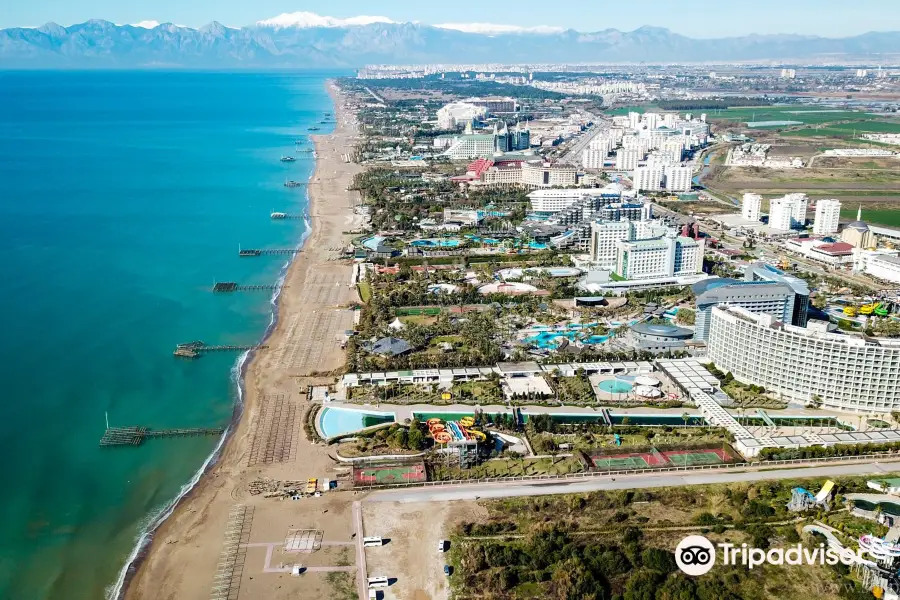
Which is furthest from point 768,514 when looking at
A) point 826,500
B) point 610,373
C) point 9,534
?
point 9,534

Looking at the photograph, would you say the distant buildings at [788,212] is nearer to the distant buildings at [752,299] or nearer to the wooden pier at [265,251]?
the distant buildings at [752,299]

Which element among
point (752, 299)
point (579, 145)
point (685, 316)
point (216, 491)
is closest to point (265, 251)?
point (685, 316)

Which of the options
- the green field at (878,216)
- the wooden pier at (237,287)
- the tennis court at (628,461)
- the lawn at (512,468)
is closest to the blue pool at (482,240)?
the wooden pier at (237,287)

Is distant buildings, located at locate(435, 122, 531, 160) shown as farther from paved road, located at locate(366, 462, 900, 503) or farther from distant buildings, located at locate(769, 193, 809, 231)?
paved road, located at locate(366, 462, 900, 503)

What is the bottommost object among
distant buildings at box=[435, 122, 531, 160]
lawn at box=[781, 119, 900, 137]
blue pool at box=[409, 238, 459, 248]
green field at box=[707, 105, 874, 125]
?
blue pool at box=[409, 238, 459, 248]

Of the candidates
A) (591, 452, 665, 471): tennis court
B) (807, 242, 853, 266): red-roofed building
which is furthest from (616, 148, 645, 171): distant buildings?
(591, 452, 665, 471): tennis court

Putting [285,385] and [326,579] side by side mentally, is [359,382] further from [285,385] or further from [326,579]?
[326,579]
